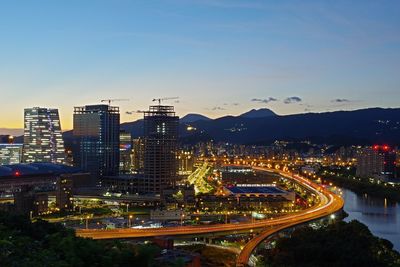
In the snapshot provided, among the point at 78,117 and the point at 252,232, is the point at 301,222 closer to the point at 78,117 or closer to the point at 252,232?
the point at 252,232

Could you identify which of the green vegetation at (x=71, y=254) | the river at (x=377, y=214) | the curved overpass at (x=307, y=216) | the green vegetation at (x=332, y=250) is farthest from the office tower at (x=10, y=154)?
the green vegetation at (x=71, y=254)

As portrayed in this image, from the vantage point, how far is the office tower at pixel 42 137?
95.5ft

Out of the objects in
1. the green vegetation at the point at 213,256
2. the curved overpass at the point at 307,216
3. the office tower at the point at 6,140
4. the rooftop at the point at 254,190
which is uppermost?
the office tower at the point at 6,140

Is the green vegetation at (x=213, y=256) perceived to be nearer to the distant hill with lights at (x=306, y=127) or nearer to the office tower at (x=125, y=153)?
the office tower at (x=125, y=153)

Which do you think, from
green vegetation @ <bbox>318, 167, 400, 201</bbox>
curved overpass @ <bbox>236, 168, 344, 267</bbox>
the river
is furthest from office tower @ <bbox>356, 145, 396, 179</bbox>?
→ curved overpass @ <bbox>236, 168, 344, 267</bbox>

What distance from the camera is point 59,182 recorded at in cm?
1712

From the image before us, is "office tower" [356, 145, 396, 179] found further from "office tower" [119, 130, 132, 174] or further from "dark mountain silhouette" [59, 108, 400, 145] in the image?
"dark mountain silhouette" [59, 108, 400, 145]

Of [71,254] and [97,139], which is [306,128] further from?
[71,254]

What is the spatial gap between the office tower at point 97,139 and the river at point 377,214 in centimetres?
1102

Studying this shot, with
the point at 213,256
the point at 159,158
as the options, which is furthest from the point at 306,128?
the point at 213,256

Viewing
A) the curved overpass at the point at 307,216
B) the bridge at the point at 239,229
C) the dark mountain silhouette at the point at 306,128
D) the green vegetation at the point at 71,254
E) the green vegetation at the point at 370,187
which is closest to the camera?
the green vegetation at the point at 71,254

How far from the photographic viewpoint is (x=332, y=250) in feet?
28.9

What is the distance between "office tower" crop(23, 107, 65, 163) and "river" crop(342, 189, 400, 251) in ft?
46.4

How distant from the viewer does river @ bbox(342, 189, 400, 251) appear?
13.9m
